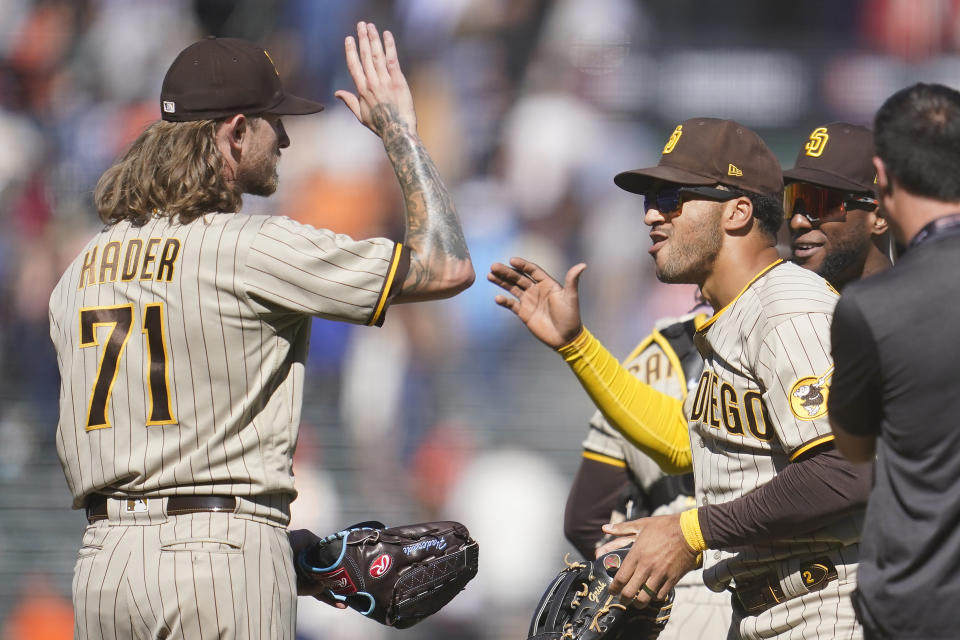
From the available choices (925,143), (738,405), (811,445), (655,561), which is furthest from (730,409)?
(925,143)

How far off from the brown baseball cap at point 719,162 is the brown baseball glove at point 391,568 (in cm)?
118

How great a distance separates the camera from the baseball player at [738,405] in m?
2.95

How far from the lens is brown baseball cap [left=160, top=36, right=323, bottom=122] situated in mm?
3121

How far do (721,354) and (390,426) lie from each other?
4.14 m

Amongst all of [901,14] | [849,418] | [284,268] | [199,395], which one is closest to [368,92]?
[284,268]

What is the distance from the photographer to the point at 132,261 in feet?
9.74

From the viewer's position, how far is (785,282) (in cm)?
318

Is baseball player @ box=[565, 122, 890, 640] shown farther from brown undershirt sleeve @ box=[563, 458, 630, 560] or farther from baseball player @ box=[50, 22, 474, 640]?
baseball player @ box=[50, 22, 474, 640]

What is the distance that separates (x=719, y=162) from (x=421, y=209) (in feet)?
2.98

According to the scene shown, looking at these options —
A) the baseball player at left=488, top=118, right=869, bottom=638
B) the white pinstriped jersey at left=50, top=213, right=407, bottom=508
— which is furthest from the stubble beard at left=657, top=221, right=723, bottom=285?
the white pinstriped jersey at left=50, top=213, right=407, bottom=508

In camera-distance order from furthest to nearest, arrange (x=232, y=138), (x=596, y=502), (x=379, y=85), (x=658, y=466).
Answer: (x=596, y=502)
(x=658, y=466)
(x=379, y=85)
(x=232, y=138)

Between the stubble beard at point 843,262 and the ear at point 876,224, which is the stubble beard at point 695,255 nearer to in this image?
the stubble beard at point 843,262

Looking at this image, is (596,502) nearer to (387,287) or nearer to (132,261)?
(387,287)

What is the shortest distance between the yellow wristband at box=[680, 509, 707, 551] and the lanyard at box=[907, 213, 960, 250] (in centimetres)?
96
